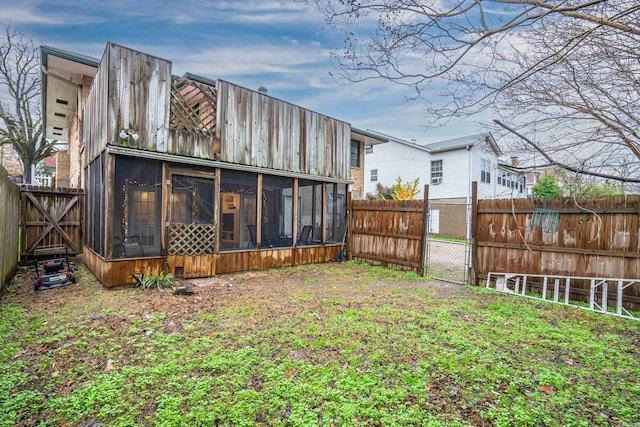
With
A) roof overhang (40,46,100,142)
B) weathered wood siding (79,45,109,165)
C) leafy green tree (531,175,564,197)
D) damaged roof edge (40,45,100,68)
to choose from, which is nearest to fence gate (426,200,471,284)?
leafy green tree (531,175,564,197)

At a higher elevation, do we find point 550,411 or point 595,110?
point 595,110

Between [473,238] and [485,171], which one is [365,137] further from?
[485,171]

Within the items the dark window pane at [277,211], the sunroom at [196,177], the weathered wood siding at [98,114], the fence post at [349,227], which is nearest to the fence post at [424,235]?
the fence post at [349,227]

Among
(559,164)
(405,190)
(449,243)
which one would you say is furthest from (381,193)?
(559,164)

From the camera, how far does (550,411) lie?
2443 mm

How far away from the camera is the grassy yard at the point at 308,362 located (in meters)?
2.37

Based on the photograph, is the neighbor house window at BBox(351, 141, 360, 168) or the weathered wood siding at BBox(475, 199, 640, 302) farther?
the neighbor house window at BBox(351, 141, 360, 168)

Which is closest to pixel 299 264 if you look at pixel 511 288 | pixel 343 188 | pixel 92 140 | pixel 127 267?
pixel 343 188

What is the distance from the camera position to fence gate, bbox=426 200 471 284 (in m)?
7.75

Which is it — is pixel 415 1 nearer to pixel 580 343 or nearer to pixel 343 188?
pixel 580 343

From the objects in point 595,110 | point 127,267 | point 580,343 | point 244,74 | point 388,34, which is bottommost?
point 580,343

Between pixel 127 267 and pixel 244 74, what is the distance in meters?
9.55

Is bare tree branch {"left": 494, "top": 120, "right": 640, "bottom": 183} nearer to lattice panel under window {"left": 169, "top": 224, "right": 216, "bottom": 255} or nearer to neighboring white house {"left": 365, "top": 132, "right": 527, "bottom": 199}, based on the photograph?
lattice panel under window {"left": 169, "top": 224, "right": 216, "bottom": 255}

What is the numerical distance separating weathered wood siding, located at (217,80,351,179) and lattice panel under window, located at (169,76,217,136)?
223mm
